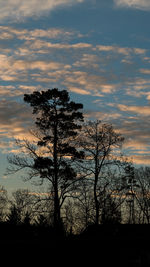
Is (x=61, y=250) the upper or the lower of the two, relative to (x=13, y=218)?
lower

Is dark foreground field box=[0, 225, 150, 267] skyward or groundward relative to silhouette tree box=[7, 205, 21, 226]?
groundward

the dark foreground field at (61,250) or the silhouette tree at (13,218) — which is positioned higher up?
the silhouette tree at (13,218)

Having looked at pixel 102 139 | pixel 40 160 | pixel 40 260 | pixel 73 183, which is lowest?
pixel 40 260

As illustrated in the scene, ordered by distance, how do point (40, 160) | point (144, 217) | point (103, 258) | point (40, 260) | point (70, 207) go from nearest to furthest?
point (40, 260) → point (103, 258) → point (40, 160) → point (144, 217) → point (70, 207)

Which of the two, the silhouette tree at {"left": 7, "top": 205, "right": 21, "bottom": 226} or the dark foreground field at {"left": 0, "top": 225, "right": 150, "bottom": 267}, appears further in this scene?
the silhouette tree at {"left": 7, "top": 205, "right": 21, "bottom": 226}

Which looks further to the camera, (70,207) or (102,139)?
(70,207)

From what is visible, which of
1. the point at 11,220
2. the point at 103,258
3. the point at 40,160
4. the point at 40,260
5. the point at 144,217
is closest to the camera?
the point at 40,260

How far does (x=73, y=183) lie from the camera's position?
31031 millimetres

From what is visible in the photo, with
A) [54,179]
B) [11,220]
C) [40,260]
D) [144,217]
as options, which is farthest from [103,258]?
[144,217]

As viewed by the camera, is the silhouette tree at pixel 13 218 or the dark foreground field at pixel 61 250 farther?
the silhouette tree at pixel 13 218

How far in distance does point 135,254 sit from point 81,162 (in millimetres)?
9865

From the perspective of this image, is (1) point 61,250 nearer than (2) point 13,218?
Yes

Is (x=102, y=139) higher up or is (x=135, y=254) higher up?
(x=102, y=139)

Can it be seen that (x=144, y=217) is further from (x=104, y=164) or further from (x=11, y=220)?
(x=11, y=220)
